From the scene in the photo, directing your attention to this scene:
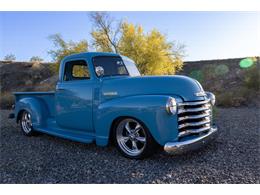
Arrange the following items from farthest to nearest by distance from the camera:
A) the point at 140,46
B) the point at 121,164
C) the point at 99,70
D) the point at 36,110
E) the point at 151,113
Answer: the point at 140,46
the point at 36,110
the point at 99,70
the point at 121,164
the point at 151,113

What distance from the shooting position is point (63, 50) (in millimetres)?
22125

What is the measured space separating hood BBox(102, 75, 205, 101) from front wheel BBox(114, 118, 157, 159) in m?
0.52

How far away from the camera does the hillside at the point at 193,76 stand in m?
18.8

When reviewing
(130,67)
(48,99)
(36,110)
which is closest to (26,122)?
(36,110)

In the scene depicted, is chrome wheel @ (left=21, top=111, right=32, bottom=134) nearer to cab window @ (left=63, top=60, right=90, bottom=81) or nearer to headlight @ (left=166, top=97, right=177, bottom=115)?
cab window @ (left=63, top=60, right=90, bottom=81)

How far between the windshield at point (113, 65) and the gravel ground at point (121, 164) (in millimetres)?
1527

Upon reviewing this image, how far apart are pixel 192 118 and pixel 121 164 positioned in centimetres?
137

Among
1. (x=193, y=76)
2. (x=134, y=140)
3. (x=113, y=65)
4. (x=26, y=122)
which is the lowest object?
(x=26, y=122)

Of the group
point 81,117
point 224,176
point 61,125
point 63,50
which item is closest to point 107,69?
point 81,117

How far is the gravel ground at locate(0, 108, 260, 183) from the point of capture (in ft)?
11.6

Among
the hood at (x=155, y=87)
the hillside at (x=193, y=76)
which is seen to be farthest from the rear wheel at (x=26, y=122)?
the hillside at (x=193, y=76)

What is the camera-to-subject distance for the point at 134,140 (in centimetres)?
430

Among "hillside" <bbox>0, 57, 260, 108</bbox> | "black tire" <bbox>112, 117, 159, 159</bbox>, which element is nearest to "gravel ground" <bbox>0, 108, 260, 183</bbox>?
"black tire" <bbox>112, 117, 159, 159</bbox>

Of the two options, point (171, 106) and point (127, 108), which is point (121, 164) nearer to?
point (127, 108)
